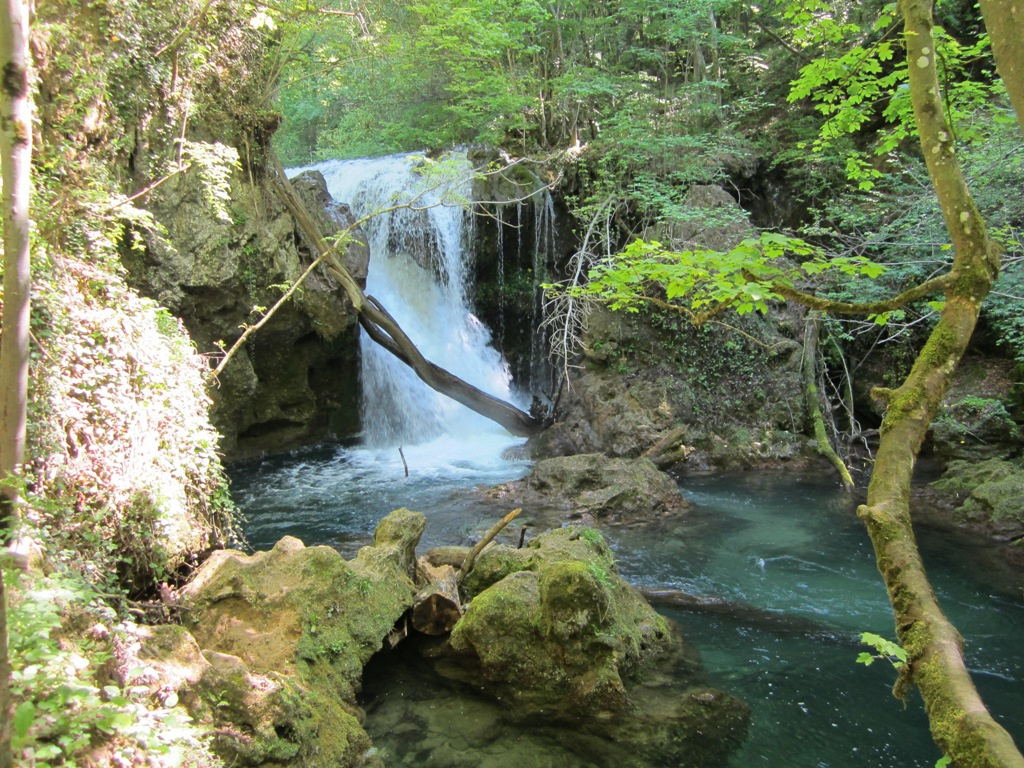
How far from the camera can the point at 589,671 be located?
4.55 meters

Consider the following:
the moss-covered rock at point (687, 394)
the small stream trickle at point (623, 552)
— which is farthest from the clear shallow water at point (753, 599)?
the moss-covered rock at point (687, 394)

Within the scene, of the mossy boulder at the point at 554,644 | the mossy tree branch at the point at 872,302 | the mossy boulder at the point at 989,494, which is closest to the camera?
the mossy tree branch at the point at 872,302

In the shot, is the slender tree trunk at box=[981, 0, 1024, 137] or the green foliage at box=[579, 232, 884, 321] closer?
the slender tree trunk at box=[981, 0, 1024, 137]

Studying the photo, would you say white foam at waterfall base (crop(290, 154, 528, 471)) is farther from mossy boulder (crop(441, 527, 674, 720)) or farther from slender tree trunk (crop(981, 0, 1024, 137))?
slender tree trunk (crop(981, 0, 1024, 137))

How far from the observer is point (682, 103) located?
13.5m

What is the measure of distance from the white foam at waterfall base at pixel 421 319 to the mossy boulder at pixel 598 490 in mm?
3338

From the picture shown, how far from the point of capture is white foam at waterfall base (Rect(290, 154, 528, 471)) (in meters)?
13.1

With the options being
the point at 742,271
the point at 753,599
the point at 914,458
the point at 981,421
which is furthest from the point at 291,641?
the point at 981,421

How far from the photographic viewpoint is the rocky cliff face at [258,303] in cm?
927

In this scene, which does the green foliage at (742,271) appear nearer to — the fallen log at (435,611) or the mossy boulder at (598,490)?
the fallen log at (435,611)

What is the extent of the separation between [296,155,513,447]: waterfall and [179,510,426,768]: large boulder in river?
7592mm

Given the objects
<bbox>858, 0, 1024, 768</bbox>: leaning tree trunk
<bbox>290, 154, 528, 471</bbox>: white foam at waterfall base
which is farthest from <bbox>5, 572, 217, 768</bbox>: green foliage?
<bbox>290, 154, 528, 471</bbox>: white foam at waterfall base

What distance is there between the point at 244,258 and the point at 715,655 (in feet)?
28.4

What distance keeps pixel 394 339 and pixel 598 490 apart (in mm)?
4700
